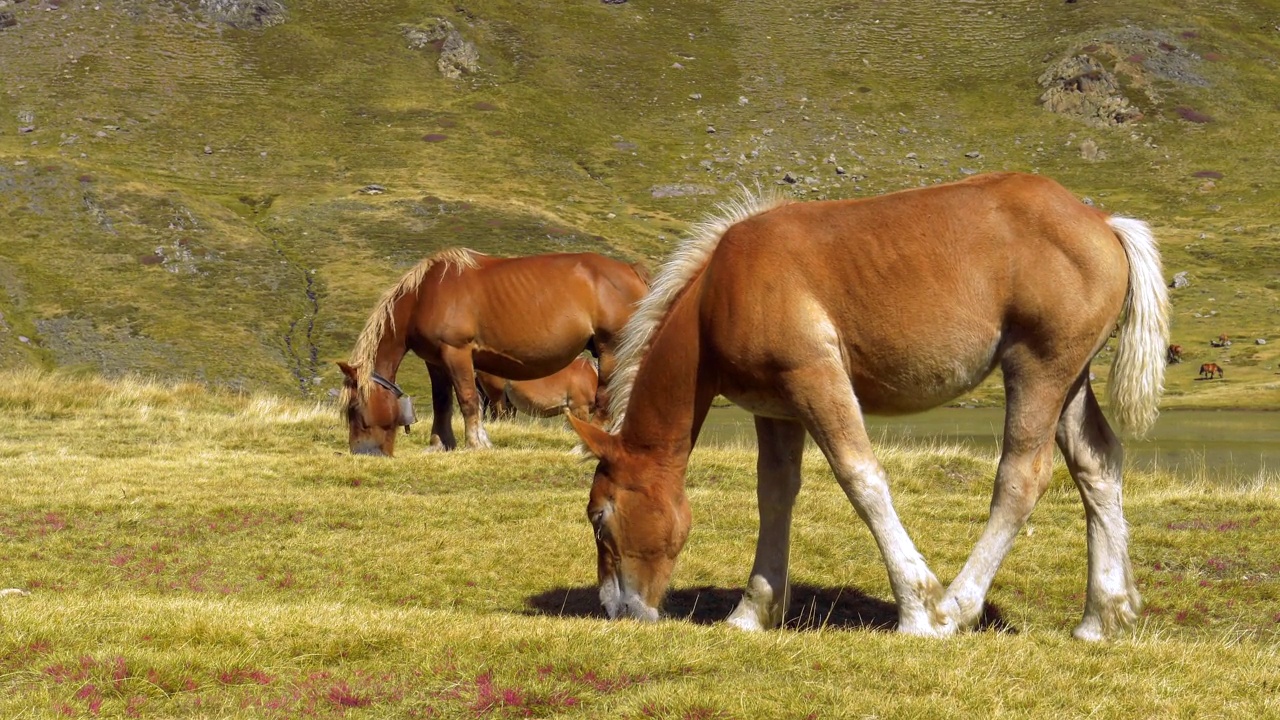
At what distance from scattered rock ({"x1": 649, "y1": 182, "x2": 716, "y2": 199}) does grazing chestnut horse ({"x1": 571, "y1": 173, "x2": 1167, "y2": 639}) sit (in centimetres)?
6847

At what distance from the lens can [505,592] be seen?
10.6 m

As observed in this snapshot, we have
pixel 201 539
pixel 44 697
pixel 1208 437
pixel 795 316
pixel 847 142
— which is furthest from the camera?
pixel 847 142

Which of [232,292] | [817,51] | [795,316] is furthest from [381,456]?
[817,51]

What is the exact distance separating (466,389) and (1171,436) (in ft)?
60.6

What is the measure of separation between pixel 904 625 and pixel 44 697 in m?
4.87

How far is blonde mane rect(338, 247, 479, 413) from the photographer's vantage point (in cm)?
1692

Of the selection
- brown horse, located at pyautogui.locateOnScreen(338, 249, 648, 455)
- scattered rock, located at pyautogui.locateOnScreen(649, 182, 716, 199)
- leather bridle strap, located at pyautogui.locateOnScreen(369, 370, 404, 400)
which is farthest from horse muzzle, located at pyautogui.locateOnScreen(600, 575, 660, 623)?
scattered rock, located at pyautogui.locateOnScreen(649, 182, 716, 199)

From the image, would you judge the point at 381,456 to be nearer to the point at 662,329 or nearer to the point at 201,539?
the point at 201,539

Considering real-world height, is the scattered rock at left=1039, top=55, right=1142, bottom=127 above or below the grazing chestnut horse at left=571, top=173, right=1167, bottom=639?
below

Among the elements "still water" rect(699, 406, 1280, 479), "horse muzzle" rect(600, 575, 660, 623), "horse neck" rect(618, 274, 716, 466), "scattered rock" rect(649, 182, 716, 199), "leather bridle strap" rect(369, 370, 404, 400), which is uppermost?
"horse neck" rect(618, 274, 716, 466)

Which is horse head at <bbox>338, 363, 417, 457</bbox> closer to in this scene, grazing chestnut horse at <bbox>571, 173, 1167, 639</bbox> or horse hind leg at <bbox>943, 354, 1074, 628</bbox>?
grazing chestnut horse at <bbox>571, 173, 1167, 639</bbox>

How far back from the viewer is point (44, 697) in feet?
20.1

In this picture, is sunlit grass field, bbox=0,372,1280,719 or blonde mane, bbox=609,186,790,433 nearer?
sunlit grass field, bbox=0,372,1280,719

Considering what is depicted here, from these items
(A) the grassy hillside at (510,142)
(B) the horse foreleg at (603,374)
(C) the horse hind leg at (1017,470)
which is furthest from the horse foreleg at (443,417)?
(A) the grassy hillside at (510,142)
